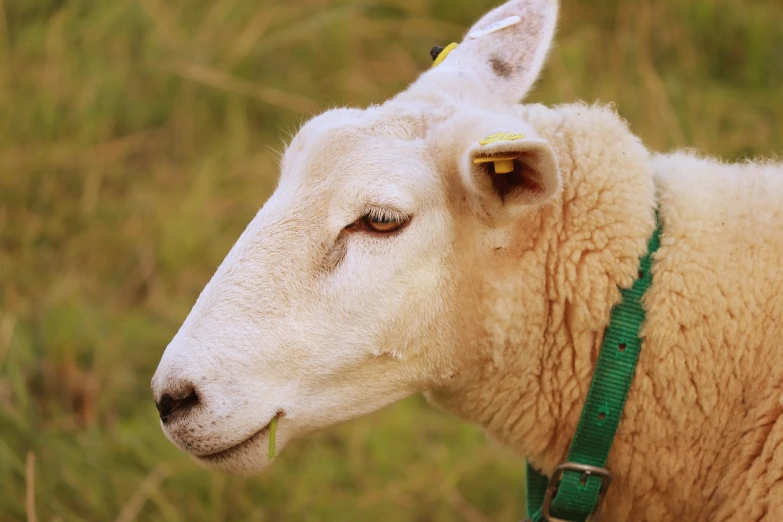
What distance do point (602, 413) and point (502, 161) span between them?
0.65 m

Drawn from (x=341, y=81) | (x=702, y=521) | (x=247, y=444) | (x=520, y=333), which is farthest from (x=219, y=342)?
(x=341, y=81)

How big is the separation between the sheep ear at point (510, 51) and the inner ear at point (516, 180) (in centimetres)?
47

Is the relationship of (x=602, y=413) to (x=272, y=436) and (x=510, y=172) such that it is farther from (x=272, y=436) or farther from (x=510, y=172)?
(x=272, y=436)

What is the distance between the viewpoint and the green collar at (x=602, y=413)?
→ 2.04 m

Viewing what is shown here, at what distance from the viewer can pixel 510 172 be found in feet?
6.73

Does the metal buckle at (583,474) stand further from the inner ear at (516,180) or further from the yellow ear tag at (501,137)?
the yellow ear tag at (501,137)

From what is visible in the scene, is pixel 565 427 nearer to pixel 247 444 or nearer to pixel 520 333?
pixel 520 333

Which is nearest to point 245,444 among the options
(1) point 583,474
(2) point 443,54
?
(1) point 583,474

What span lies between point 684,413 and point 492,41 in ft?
4.01

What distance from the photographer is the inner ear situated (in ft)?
6.55

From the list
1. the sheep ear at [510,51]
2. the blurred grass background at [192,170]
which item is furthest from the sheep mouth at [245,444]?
the blurred grass background at [192,170]

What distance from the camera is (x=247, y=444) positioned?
2.11 m

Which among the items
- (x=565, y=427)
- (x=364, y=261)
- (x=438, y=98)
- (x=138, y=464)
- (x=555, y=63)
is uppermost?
(x=555, y=63)

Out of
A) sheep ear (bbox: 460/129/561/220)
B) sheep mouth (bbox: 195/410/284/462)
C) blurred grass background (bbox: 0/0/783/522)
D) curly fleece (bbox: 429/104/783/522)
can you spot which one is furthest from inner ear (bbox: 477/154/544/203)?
blurred grass background (bbox: 0/0/783/522)
